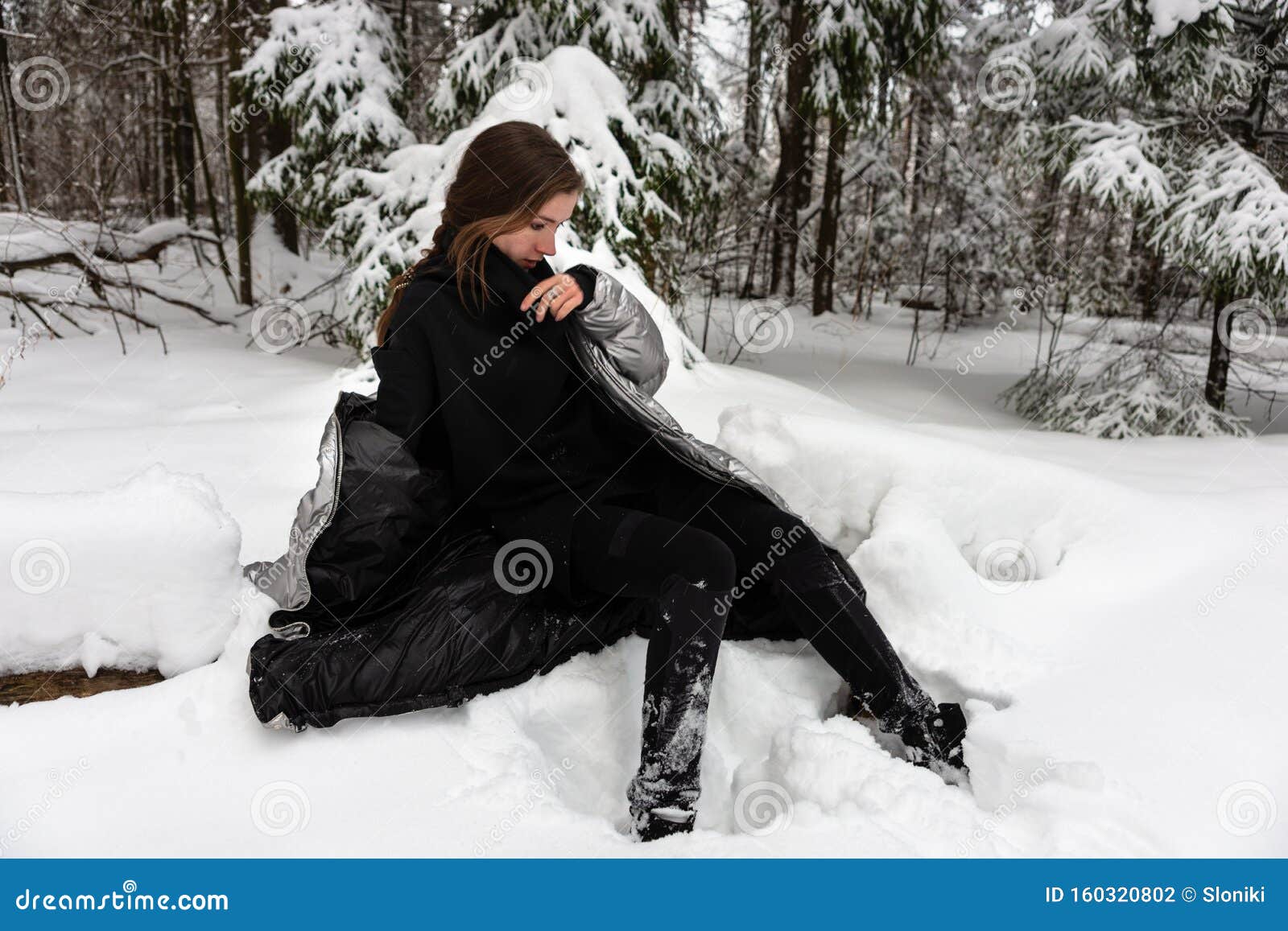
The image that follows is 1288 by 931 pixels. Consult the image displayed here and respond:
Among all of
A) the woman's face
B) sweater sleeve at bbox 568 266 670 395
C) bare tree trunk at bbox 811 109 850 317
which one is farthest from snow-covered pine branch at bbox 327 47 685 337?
bare tree trunk at bbox 811 109 850 317

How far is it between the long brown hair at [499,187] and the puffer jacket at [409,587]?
310mm

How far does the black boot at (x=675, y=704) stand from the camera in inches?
77.7

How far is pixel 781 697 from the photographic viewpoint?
8.23 feet

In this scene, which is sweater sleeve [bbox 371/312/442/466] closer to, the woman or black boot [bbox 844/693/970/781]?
the woman

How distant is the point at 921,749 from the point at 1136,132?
4824mm

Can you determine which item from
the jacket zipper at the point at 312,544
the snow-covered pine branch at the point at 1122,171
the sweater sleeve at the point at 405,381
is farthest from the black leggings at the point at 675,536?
the snow-covered pine branch at the point at 1122,171

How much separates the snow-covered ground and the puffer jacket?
9 cm

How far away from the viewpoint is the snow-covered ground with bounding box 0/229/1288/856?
75.3 inches

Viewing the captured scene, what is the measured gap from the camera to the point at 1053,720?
87.8 inches

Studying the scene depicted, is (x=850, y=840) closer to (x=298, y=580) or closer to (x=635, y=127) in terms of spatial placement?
(x=298, y=580)

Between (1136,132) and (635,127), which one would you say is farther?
(635,127)

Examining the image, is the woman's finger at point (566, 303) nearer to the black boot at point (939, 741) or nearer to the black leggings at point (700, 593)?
the black leggings at point (700, 593)

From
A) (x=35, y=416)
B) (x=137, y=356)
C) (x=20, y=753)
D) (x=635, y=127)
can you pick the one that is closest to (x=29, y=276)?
(x=137, y=356)

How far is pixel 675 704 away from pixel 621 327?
3.59 ft
